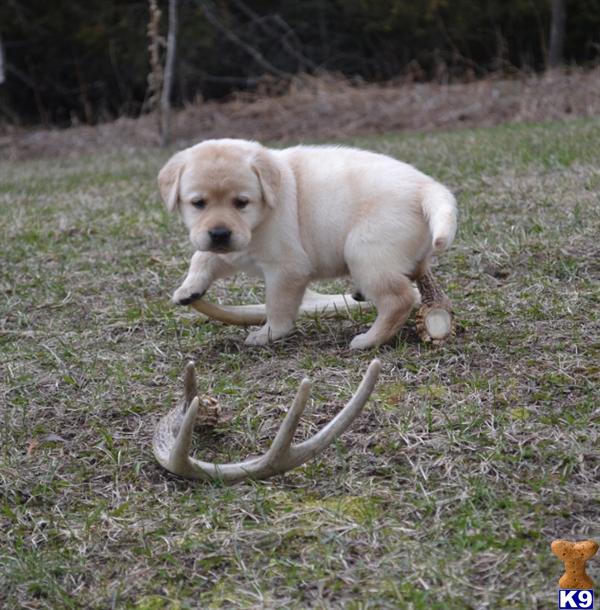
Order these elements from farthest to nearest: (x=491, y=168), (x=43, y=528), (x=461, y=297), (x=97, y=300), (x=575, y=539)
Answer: (x=491, y=168) → (x=97, y=300) → (x=461, y=297) → (x=43, y=528) → (x=575, y=539)

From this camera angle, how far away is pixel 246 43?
17062 millimetres

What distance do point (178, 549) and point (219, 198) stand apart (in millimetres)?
1622

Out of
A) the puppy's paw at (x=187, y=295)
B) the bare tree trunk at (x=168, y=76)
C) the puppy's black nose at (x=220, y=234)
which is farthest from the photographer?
the bare tree trunk at (x=168, y=76)

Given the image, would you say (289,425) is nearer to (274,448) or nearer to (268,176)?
(274,448)

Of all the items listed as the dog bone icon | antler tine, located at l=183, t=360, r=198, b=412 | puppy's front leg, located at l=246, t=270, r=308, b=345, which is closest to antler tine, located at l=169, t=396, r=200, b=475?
antler tine, located at l=183, t=360, r=198, b=412

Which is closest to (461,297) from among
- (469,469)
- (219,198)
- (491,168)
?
(219,198)

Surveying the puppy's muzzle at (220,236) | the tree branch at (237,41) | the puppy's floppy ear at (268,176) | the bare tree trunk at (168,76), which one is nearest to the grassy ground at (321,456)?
the puppy's muzzle at (220,236)

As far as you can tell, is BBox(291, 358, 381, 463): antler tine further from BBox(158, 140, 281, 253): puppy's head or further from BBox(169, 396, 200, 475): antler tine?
BBox(158, 140, 281, 253): puppy's head

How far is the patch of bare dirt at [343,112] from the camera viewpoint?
12.7 m

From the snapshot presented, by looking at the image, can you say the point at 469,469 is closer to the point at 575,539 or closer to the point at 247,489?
the point at 575,539

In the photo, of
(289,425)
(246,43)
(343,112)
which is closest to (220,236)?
(289,425)

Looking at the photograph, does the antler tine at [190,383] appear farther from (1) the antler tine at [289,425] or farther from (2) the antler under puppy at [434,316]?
(2) the antler under puppy at [434,316]

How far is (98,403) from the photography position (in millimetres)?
3625

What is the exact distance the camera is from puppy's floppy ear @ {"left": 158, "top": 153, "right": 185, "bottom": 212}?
402 centimetres
